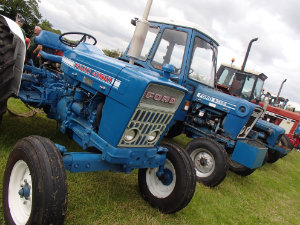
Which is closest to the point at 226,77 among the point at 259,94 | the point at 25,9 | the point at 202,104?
the point at 259,94

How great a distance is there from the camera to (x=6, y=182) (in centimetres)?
212

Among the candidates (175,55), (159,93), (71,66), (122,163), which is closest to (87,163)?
(122,163)

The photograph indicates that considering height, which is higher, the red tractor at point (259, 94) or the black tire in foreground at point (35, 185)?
the red tractor at point (259, 94)

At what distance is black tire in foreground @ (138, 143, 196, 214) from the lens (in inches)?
104

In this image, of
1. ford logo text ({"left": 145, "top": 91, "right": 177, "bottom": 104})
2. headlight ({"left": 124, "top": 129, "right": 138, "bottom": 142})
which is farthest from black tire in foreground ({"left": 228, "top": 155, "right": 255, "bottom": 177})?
headlight ({"left": 124, "top": 129, "right": 138, "bottom": 142})

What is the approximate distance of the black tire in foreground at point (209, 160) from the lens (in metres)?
4.01

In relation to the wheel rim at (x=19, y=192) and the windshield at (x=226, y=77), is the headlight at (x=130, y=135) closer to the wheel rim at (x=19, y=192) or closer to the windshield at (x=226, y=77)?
the wheel rim at (x=19, y=192)

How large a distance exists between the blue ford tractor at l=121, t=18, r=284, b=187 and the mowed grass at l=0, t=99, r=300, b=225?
0.44m

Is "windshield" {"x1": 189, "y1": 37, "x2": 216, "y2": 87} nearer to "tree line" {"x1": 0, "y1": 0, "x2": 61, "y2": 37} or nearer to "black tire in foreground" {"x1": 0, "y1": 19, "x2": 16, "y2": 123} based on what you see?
"black tire in foreground" {"x1": 0, "y1": 19, "x2": 16, "y2": 123}

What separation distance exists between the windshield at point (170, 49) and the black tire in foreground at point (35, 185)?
3.05 meters

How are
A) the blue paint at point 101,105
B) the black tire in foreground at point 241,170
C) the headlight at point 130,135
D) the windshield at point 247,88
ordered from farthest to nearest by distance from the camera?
1. the windshield at point 247,88
2. the black tire in foreground at point 241,170
3. the headlight at point 130,135
4. the blue paint at point 101,105

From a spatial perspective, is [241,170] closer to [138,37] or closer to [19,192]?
[138,37]

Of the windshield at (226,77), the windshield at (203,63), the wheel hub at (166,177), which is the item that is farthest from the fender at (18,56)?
the windshield at (226,77)

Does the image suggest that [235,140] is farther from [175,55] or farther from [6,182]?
[6,182]
